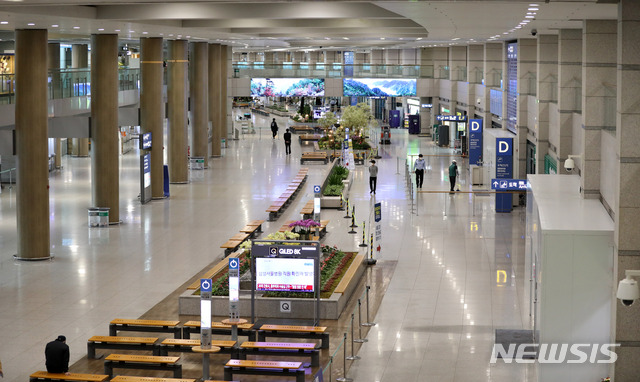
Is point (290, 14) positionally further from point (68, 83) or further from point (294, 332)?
point (294, 332)

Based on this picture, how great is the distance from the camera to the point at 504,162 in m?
29.7

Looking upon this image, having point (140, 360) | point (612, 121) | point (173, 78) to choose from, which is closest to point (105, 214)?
point (173, 78)

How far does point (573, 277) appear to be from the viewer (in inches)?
511

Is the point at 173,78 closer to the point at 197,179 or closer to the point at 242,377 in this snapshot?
the point at 197,179

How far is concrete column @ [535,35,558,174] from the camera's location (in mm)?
26547

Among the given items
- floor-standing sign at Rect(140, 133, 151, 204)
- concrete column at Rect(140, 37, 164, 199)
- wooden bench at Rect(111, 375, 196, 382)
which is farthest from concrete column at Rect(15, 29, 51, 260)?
wooden bench at Rect(111, 375, 196, 382)

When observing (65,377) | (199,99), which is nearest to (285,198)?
(199,99)

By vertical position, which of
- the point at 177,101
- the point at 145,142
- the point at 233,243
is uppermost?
the point at 177,101

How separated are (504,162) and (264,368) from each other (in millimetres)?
17642

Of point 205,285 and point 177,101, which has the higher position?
point 177,101

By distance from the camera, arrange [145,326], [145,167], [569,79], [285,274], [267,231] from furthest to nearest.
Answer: [145,167] < [267,231] < [569,79] < [285,274] < [145,326]

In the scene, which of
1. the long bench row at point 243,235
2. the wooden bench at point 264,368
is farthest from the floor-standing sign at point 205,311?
the long bench row at point 243,235

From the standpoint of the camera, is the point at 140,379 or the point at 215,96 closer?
the point at 140,379

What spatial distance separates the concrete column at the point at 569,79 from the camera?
22.5 m
